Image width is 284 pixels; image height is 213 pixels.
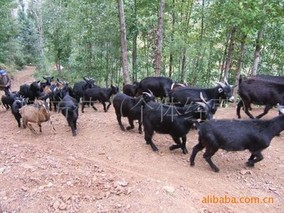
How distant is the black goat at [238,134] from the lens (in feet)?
21.5

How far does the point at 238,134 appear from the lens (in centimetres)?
659

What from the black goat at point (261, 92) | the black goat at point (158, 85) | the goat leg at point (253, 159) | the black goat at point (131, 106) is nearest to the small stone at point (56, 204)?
the black goat at point (131, 106)

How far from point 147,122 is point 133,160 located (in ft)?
3.27

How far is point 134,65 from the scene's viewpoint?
19078 mm

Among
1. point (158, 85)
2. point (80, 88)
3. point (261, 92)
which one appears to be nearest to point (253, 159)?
point (261, 92)

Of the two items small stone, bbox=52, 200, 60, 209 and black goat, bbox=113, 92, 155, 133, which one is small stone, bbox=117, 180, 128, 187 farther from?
black goat, bbox=113, 92, 155, 133

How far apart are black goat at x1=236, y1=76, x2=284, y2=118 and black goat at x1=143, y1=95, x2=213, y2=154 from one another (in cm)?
229

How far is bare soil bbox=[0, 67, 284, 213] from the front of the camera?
559 cm

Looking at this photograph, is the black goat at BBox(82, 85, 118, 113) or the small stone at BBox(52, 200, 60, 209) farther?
the black goat at BBox(82, 85, 118, 113)

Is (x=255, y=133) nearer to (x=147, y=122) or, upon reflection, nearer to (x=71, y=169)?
(x=147, y=122)

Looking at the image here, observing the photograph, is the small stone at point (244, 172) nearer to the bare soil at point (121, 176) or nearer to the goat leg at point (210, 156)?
the bare soil at point (121, 176)

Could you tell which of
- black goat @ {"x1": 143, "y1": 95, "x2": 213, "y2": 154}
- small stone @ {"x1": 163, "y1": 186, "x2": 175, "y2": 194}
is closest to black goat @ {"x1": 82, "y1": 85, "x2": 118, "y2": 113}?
black goat @ {"x1": 143, "y1": 95, "x2": 213, "y2": 154}

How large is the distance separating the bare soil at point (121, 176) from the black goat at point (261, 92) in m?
1.09

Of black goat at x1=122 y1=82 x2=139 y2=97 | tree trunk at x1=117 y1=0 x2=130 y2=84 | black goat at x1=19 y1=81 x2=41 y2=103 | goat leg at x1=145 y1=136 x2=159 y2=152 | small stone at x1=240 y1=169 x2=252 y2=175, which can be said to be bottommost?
small stone at x1=240 y1=169 x2=252 y2=175
